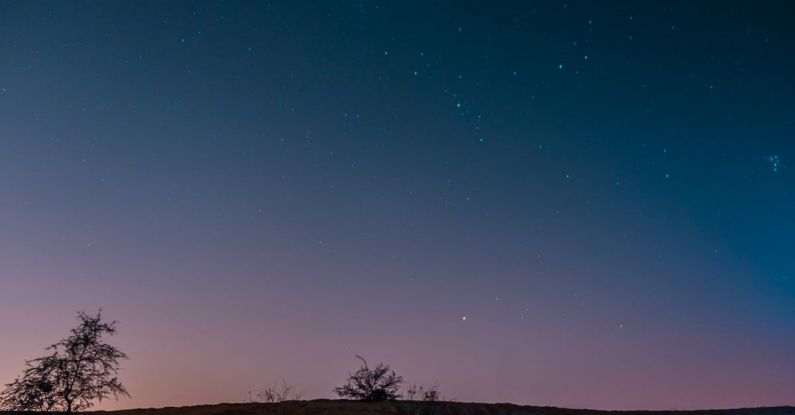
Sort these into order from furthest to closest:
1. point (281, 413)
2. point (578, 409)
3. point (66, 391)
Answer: point (578, 409) < point (66, 391) < point (281, 413)

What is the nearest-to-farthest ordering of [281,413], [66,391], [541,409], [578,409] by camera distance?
[281,413], [66,391], [541,409], [578,409]

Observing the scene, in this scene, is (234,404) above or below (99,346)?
below

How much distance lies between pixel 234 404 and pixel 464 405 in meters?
10.6

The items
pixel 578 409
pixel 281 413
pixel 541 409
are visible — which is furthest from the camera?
pixel 578 409

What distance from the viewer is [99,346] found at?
89.0 ft

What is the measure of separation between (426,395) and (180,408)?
1097cm

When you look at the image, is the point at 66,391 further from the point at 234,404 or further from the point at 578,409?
the point at 578,409

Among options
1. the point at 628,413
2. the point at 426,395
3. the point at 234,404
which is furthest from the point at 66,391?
the point at 628,413

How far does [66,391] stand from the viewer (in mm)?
25875

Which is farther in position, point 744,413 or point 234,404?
point 744,413

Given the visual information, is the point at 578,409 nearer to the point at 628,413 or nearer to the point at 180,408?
the point at 628,413

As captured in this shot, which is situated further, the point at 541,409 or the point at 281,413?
the point at 541,409

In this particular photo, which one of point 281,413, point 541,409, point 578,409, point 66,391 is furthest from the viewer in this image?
point 578,409

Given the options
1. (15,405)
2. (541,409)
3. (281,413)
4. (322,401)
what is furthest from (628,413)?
(15,405)
